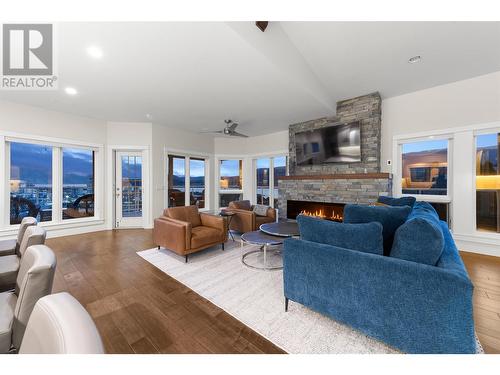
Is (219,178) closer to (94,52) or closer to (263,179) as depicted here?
(263,179)

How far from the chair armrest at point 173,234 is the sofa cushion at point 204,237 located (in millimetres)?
94

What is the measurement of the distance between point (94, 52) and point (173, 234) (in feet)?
8.20

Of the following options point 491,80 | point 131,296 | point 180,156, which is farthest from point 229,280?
point 491,80

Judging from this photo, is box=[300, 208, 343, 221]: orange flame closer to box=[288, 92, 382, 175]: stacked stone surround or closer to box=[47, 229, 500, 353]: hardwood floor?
box=[288, 92, 382, 175]: stacked stone surround

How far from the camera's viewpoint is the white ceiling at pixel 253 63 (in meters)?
2.17

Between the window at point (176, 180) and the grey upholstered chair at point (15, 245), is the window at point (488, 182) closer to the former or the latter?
the grey upholstered chair at point (15, 245)

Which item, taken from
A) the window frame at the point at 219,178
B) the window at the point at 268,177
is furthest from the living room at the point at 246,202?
the window frame at the point at 219,178

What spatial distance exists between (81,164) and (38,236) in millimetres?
4045

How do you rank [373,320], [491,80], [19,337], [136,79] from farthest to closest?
[491,80], [136,79], [373,320], [19,337]

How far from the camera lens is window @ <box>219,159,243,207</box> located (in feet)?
22.8

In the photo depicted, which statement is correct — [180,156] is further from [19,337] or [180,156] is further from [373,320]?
[373,320]

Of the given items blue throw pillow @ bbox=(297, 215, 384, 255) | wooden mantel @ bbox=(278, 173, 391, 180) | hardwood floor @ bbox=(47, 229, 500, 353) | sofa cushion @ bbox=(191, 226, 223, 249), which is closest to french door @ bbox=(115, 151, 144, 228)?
hardwood floor @ bbox=(47, 229, 500, 353)

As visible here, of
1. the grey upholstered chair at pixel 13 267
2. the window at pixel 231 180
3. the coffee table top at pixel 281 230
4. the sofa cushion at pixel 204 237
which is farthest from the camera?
the window at pixel 231 180

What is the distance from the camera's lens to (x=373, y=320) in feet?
4.52
